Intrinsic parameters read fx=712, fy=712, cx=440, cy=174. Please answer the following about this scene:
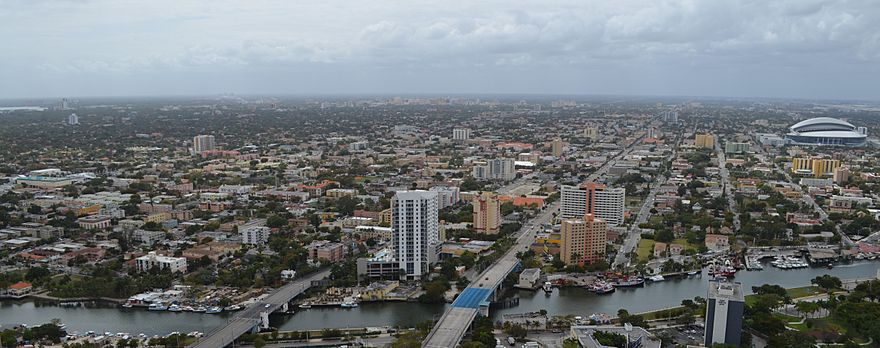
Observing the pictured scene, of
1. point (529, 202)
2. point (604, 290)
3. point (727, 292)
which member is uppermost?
point (727, 292)

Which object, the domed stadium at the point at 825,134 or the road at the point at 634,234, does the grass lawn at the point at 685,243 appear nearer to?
the road at the point at 634,234

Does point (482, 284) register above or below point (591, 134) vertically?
below

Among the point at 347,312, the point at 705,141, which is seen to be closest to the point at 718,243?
the point at 347,312

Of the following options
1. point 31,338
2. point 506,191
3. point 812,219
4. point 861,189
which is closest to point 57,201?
point 31,338

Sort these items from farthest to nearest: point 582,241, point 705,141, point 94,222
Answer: point 705,141 < point 94,222 < point 582,241

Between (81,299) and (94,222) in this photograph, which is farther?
(94,222)

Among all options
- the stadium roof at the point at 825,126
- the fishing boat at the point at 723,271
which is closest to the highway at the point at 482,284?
the fishing boat at the point at 723,271

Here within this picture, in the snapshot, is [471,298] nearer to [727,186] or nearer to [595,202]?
[595,202]
